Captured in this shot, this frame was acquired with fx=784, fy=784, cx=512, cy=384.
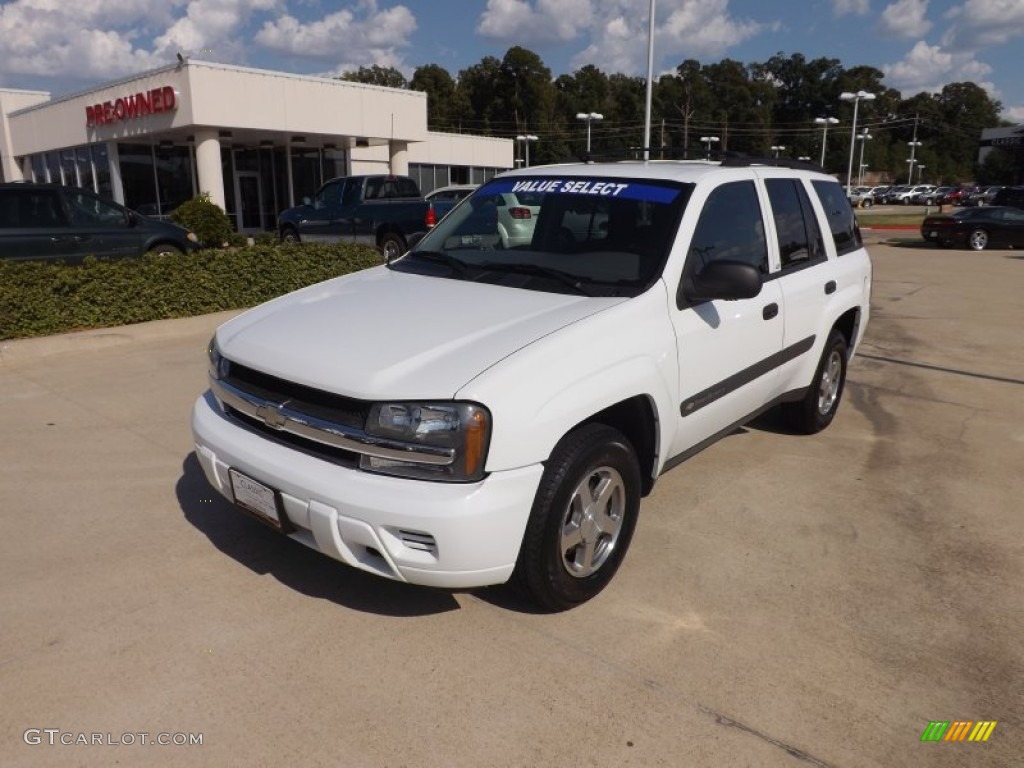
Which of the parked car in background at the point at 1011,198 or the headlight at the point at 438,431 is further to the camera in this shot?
the parked car in background at the point at 1011,198

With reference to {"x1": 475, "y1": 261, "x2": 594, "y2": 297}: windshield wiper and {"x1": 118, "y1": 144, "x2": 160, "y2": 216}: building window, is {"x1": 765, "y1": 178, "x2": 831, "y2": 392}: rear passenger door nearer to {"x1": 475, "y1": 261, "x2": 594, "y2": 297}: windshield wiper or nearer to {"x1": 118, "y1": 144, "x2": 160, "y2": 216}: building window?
{"x1": 475, "y1": 261, "x2": 594, "y2": 297}: windshield wiper

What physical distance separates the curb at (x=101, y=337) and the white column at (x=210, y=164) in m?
14.1

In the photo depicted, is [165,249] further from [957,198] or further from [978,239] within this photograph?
[957,198]

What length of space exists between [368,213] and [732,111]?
114251 mm

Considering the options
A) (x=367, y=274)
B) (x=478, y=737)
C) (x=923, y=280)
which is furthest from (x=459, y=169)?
(x=478, y=737)

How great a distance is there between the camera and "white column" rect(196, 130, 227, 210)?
70.5 feet

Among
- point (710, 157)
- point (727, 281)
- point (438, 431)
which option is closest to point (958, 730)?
point (727, 281)

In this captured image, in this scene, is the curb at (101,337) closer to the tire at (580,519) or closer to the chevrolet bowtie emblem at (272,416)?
the chevrolet bowtie emblem at (272,416)

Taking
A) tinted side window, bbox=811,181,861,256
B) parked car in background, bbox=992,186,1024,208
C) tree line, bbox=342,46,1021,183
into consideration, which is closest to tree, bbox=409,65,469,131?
tree line, bbox=342,46,1021,183

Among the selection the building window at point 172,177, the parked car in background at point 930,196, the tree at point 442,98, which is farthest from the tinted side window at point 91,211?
the tree at point 442,98

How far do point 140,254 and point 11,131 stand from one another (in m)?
26.5

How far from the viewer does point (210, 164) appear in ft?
71.1

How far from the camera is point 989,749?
2.61 metres

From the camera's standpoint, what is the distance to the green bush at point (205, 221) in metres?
17.9
